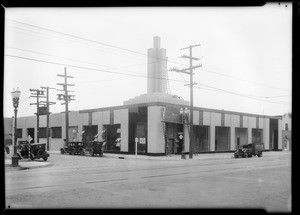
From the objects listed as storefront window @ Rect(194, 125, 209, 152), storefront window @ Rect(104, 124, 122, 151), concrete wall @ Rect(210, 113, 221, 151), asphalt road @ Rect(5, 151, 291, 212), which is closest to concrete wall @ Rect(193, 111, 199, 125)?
storefront window @ Rect(194, 125, 209, 152)

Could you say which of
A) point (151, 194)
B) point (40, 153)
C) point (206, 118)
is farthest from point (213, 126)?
point (151, 194)

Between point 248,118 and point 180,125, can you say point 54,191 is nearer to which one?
point 180,125

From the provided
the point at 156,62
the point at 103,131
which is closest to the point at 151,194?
the point at 103,131

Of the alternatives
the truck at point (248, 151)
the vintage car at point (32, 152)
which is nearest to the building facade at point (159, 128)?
the truck at point (248, 151)

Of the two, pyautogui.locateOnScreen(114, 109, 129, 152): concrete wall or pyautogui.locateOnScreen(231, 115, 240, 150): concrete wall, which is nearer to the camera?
pyautogui.locateOnScreen(114, 109, 129, 152): concrete wall

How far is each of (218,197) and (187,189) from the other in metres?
1.71

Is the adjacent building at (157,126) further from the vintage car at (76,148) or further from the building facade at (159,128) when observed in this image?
the vintage car at (76,148)

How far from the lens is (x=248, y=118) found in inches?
2023

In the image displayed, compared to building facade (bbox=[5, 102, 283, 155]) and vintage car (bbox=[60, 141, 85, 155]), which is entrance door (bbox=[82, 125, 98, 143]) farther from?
vintage car (bbox=[60, 141, 85, 155])

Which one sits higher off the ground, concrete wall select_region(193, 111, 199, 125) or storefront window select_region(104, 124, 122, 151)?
concrete wall select_region(193, 111, 199, 125)

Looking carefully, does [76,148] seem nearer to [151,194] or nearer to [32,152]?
[32,152]

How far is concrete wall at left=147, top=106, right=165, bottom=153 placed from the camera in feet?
121

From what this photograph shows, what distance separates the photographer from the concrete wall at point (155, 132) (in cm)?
3688

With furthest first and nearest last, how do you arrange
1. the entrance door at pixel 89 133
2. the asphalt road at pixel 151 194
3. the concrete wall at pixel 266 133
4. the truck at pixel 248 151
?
the concrete wall at pixel 266 133 < the entrance door at pixel 89 133 < the truck at pixel 248 151 < the asphalt road at pixel 151 194
